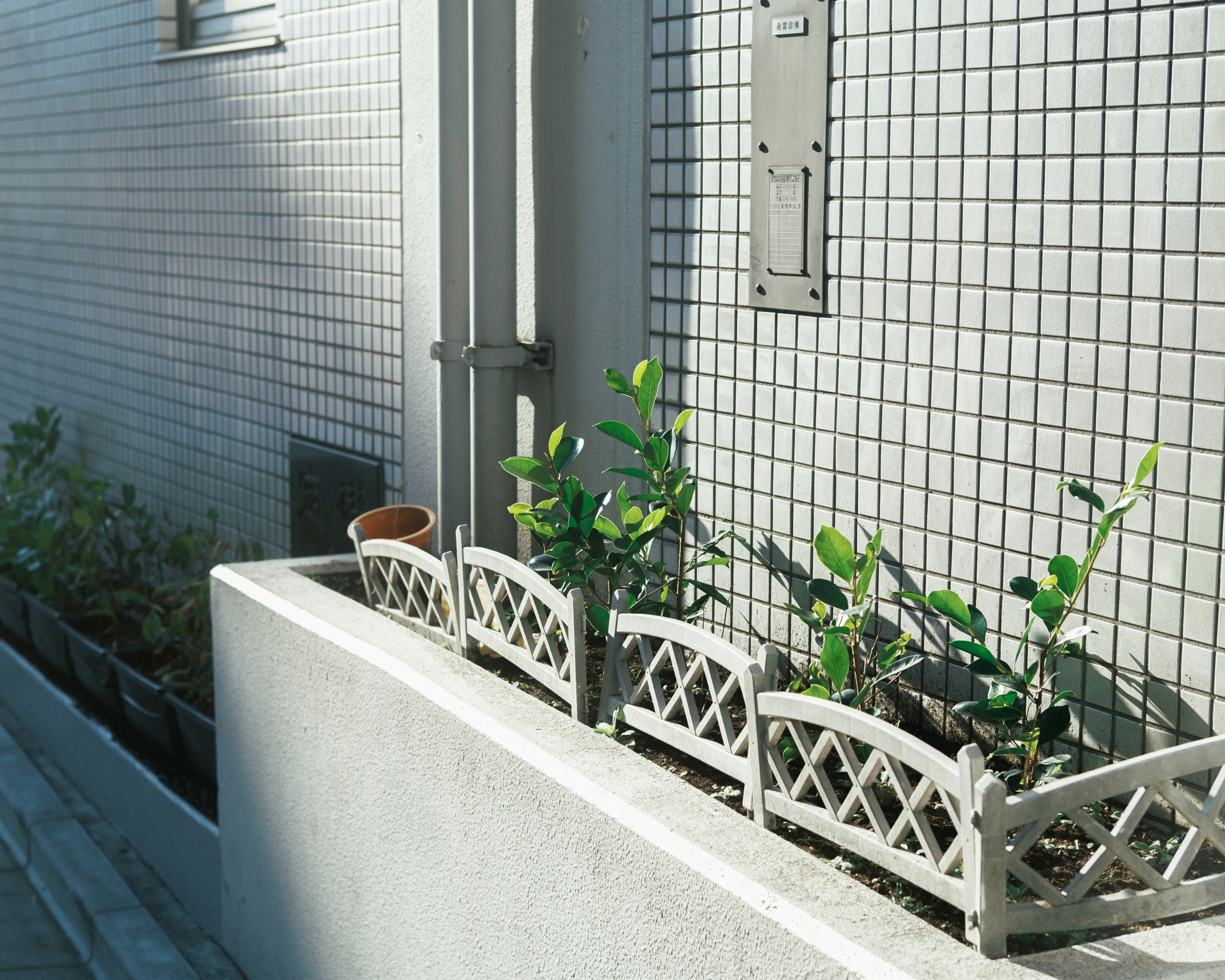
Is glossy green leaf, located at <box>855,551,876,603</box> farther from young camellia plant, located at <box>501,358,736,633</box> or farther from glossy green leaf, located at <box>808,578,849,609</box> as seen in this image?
young camellia plant, located at <box>501,358,736,633</box>

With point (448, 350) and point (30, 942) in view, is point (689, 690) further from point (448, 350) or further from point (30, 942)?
point (30, 942)

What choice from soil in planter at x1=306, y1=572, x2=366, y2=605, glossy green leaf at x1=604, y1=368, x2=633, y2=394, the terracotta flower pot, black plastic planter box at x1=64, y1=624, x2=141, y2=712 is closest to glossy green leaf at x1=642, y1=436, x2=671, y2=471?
glossy green leaf at x1=604, y1=368, x2=633, y2=394

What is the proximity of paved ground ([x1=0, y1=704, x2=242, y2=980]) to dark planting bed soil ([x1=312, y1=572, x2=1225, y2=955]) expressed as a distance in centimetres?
205

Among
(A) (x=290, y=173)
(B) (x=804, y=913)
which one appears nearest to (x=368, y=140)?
(A) (x=290, y=173)

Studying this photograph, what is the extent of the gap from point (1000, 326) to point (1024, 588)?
0.47 metres

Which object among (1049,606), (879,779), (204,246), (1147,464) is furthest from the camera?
(204,246)

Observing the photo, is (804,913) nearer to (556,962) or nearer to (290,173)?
(556,962)

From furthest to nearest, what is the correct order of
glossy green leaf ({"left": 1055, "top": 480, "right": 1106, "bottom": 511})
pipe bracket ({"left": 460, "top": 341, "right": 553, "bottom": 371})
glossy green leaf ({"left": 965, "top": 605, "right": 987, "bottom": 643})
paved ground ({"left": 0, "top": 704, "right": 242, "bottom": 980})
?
paved ground ({"left": 0, "top": 704, "right": 242, "bottom": 980})
pipe bracket ({"left": 460, "top": 341, "right": 553, "bottom": 371})
glossy green leaf ({"left": 965, "top": 605, "right": 987, "bottom": 643})
glossy green leaf ({"left": 1055, "top": 480, "right": 1106, "bottom": 511})

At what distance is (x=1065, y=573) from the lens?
6.37 ft

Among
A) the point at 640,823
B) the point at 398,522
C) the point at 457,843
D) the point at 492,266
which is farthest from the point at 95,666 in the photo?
the point at 640,823

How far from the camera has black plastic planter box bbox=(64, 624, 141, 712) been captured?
191 inches

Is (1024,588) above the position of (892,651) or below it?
above

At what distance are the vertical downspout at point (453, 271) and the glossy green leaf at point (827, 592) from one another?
1425mm

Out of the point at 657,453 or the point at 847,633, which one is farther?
the point at 657,453
